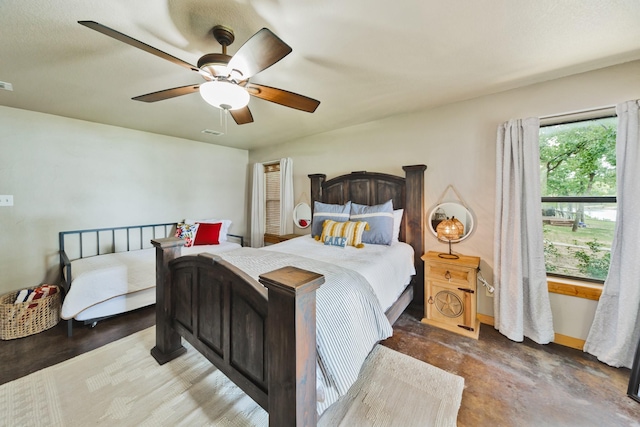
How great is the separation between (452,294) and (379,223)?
1.02m

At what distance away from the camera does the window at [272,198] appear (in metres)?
4.53

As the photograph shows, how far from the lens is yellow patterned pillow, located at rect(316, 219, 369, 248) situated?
2.61m

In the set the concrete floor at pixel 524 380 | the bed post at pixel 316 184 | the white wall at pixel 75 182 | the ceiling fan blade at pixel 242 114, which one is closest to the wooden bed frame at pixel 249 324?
the concrete floor at pixel 524 380

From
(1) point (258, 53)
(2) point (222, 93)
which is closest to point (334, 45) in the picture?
(1) point (258, 53)

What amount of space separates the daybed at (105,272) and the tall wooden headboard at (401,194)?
2005 millimetres

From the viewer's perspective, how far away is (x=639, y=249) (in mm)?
1728

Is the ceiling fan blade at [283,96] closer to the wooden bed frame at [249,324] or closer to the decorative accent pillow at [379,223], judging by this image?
the wooden bed frame at [249,324]

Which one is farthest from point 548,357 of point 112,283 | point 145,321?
point 112,283

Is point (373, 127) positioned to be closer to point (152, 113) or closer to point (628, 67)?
point (628, 67)

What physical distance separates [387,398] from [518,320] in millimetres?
1504

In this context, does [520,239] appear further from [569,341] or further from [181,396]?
[181,396]

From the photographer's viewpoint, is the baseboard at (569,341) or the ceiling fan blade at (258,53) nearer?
the ceiling fan blade at (258,53)

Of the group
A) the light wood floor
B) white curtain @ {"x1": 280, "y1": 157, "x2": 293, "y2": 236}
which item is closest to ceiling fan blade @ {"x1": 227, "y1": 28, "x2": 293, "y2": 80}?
the light wood floor

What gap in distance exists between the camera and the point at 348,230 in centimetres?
268
